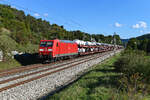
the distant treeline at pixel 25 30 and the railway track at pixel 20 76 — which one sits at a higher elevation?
the distant treeline at pixel 25 30

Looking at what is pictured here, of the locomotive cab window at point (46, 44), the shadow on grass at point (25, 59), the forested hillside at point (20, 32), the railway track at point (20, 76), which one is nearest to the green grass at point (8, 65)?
the shadow on grass at point (25, 59)

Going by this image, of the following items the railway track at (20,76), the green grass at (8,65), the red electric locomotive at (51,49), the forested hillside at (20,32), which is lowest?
the railway track at (20,76)

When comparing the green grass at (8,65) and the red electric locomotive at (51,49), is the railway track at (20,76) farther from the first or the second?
the red electric locomotive at (51,49)

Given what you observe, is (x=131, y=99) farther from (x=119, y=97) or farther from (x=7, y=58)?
(x=7, y=58)

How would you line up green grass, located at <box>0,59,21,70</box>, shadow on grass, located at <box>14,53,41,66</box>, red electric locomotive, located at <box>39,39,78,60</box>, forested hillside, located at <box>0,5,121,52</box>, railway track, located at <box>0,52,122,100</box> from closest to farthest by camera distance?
railway track, located at <box>0,52,122,100</box>
green grass, located at <box>0,59,21,70</box>
red electric locomotive, located at <box>39,39,78,60</box>
shadow on grass, located at <box>14,53,41,66</box>
forested hillside, located at <box>0,5,121,52</box>

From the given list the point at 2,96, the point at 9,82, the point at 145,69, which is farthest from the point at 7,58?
the point at 145,69

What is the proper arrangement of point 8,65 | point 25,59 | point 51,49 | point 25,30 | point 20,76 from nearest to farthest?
point 20,76 < point 8,65 < point 51,49 < point 25,59 < point 25,30

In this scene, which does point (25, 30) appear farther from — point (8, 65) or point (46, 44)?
point (8, 65)

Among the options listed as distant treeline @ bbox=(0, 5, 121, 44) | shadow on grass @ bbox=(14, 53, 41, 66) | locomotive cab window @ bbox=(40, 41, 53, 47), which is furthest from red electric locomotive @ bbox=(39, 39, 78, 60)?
distant treeline @ bbox=(0, 5, 121, 44)

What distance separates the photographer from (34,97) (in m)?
7.46

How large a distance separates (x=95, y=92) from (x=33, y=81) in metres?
4.76

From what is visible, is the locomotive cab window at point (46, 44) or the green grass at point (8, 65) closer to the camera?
the green grass at point (8, 65)

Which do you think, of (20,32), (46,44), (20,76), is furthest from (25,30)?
(20,76)

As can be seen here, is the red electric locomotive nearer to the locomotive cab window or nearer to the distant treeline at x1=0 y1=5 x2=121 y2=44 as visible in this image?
the locomotive cab window
